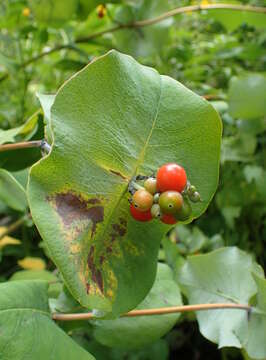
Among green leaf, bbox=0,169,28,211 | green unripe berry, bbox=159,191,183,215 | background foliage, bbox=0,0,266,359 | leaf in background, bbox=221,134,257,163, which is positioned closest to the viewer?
green unripe berry, bbox=159,191,183,215

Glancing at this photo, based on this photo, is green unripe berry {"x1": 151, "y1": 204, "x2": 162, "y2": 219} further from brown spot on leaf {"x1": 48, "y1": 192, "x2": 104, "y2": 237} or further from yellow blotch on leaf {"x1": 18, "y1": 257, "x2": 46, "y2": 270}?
yellow blotch on leaf {"x1": 18, "y1": 257, "x2": 46, "y2": 270}

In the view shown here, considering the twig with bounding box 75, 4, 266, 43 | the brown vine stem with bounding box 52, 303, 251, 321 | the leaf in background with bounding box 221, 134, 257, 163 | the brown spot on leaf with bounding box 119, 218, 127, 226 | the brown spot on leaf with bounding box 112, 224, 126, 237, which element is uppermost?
the twig with bounding box 75, 4, 266, 43

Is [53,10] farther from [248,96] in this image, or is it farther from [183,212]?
[183,212]

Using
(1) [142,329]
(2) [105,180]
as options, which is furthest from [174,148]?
(1) [142,329]

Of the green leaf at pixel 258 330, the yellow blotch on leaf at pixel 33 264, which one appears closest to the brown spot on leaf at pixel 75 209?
the green leaf at pixel 258 330

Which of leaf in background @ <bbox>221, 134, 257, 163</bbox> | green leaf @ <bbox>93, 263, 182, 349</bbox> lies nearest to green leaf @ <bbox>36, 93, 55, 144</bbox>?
green leaf @ <bbox>93, 263, 182, 349</bbox>

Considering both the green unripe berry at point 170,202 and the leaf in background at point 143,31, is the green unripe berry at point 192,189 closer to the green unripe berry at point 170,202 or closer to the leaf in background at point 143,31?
the green unripe berry at point 170,202

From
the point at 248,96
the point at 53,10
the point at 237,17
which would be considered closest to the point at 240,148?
the point at 248,96
